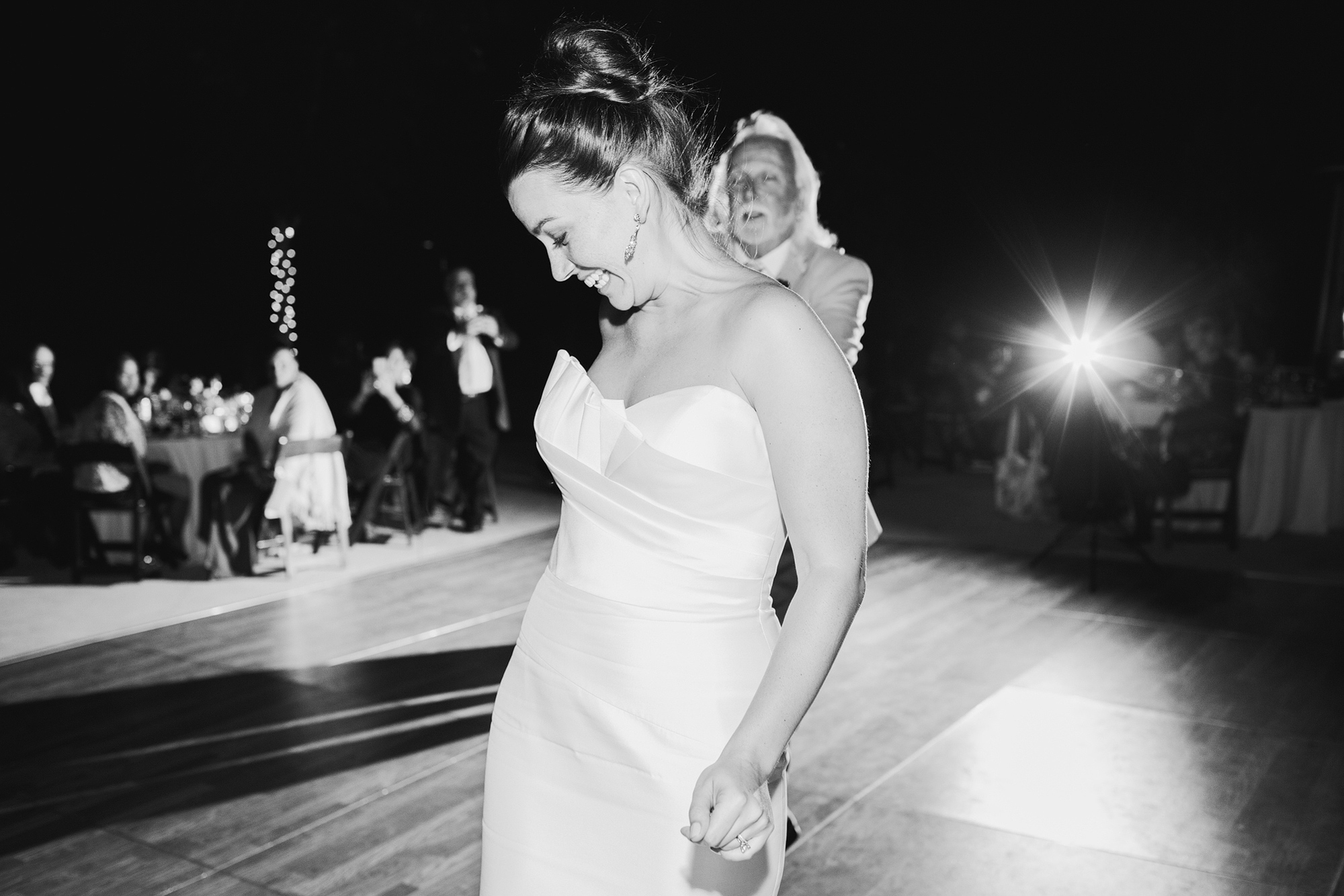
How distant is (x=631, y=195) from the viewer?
3.95ft

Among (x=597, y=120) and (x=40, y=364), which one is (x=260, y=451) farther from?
(x=597, y=120)

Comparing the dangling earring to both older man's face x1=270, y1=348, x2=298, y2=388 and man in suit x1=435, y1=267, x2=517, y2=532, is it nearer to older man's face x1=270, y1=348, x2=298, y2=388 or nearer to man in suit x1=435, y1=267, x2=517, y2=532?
older man's face x1=270, y1=348, x2=298, y2=388

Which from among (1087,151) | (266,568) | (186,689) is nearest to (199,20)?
(266,568)

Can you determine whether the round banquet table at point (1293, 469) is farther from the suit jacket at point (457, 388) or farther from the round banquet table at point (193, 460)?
the round banquet table at point (193, 460)

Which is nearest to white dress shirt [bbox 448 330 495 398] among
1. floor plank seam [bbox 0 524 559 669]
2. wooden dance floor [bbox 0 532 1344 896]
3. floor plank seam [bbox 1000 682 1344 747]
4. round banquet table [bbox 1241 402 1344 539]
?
floor plank seam [bbox 0 524 559 669]

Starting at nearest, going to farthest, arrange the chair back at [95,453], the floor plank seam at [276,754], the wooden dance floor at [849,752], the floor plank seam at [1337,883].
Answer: the floor plank seam at [1337,883] → the wooden dance floor at [849,752] → the floor plank seam at [276,754] → the chair back at [95,453]

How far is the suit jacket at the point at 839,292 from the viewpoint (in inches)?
113

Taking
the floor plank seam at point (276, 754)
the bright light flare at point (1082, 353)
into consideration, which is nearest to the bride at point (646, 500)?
the floor plank seam at point (276, 754)

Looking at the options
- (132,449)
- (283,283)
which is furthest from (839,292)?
(283,283)

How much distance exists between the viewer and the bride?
1.17 meters

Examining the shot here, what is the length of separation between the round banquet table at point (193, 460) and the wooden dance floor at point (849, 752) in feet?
3.71

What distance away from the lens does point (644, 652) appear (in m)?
1.27

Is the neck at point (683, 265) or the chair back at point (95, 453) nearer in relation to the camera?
the neck at point (683, 265)

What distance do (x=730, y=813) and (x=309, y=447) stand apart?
5460 mm
